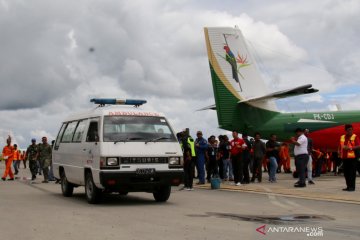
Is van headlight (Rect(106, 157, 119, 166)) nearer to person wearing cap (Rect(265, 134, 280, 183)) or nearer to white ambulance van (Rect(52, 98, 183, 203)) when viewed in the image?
white ambulance van (Rect(52, 98, 183, 203))

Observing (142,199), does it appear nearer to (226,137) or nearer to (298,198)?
(298,198)

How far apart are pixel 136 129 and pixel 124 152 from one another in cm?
83

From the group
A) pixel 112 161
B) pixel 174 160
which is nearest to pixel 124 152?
pixel 112 161

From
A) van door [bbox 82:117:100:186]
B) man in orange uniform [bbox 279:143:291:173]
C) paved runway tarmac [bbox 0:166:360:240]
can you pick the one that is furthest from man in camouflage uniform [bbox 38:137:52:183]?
man in orange uniform [bbox 279:143:291:173]

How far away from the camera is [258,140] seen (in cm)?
1869

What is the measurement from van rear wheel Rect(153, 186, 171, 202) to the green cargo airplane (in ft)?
27.1

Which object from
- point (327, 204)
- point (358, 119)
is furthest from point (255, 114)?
point (327, 204)

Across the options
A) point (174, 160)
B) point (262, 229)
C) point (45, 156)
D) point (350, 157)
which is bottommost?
point (262, 229)

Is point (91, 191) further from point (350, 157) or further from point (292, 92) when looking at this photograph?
point (292, 92)

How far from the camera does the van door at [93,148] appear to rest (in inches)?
444

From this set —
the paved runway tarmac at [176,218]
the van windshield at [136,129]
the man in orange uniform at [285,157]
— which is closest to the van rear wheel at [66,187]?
the paved runway tarmac at [176,218]

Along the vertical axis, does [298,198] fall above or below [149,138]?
below

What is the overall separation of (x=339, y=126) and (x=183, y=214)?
47.2 ft

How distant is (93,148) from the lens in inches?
457
